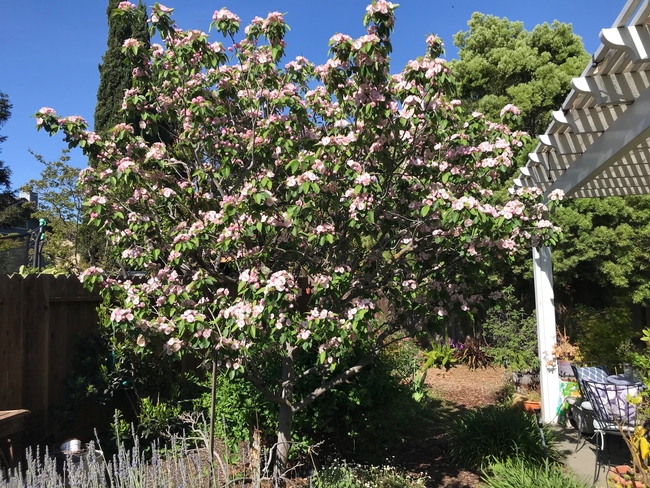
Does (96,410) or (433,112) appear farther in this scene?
(96,410)

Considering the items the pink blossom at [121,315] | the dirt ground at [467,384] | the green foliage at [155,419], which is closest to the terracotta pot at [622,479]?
the pink blossom at [121,315]

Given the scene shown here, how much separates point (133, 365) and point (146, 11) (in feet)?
10.0

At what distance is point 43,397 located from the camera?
4.30 meters

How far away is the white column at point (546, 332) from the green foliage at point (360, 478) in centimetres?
262

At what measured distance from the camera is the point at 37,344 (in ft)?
14.2

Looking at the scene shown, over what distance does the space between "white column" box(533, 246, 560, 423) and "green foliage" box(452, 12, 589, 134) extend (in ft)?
14.5

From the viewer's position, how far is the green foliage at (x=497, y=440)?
450 cm

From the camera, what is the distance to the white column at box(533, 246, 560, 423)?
5.95 meters

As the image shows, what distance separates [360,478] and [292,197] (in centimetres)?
215

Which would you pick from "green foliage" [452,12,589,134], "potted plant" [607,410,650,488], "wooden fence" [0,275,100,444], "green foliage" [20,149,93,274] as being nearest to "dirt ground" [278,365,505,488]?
"potted plant" [607,410,650,488]

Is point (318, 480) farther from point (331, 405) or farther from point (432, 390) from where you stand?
point (432, 390)

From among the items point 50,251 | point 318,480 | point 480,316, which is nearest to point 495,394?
point 480,316

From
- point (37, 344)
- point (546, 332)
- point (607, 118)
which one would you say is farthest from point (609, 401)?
point (37, 344)

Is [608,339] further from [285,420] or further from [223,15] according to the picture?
[223,15]
